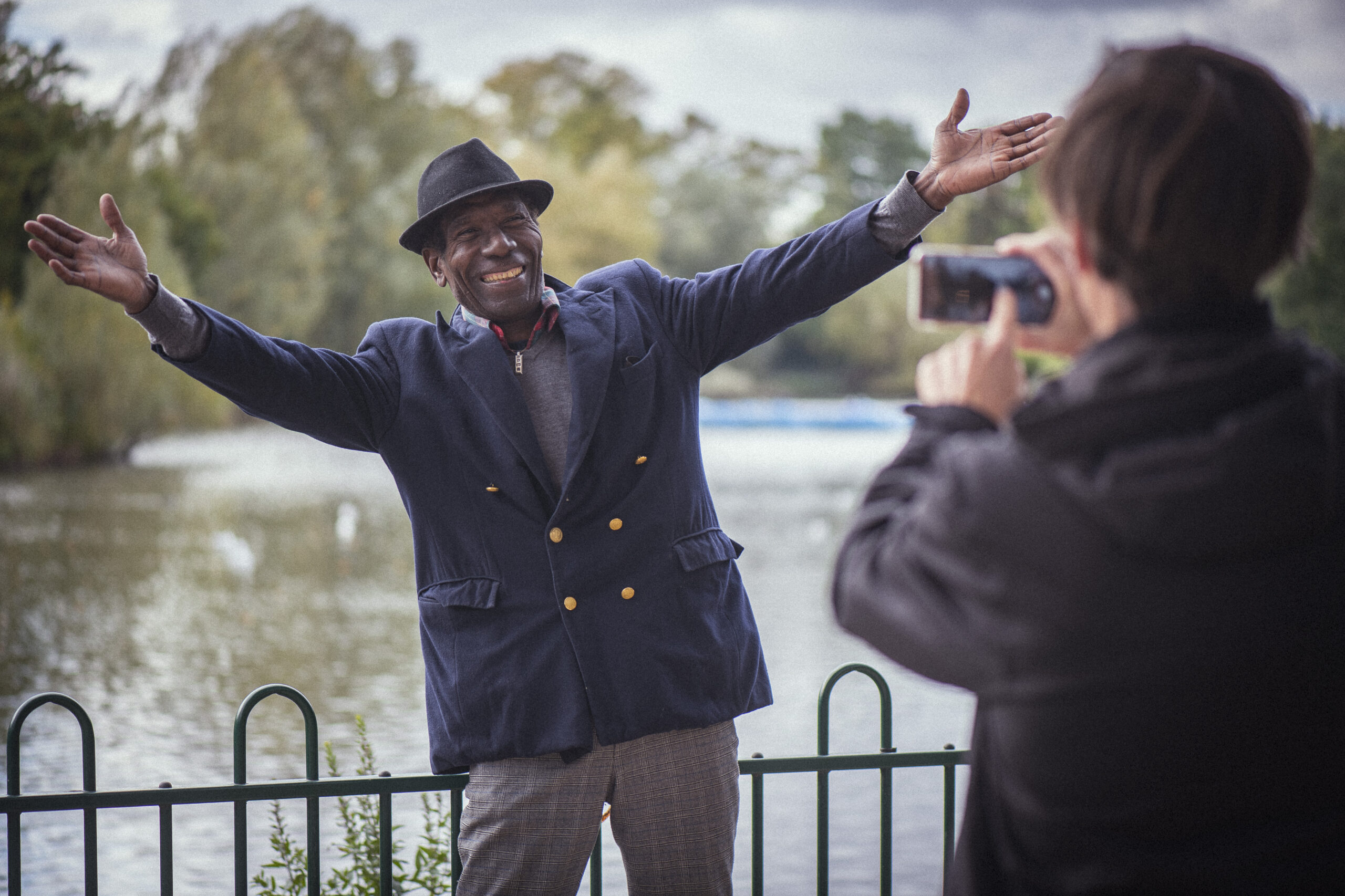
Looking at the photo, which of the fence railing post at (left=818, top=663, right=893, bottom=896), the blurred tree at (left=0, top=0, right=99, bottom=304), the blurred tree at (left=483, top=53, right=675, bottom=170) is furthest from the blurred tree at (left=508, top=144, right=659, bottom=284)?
the fence railing post at (left=818, top=663, right=893, bottom=896)

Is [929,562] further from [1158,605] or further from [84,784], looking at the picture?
[84,784]

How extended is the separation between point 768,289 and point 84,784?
4.81 ft

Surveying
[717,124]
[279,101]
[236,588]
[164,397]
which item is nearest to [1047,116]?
[236,588]

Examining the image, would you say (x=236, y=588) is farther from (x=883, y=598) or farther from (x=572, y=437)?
(x=883, y=598)

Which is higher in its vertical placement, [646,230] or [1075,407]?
[646,230]

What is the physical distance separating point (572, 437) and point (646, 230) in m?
41.9

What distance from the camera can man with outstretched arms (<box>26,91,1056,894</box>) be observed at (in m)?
2.04

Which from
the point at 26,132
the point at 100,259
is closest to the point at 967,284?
the point at 100,259

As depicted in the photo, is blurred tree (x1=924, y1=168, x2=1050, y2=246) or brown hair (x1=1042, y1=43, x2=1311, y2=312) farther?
blurred tree (x1=924, y1=168, x2=1050, y2=246)

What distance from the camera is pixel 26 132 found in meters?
20.0

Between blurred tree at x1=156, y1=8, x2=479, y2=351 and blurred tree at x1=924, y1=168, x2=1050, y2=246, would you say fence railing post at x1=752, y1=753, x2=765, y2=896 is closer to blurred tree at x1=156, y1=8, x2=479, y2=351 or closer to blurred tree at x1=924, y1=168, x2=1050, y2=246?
blurred tree at x1=156, y1=8, x2=479, y2=351

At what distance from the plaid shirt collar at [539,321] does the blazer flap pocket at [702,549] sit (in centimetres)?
43

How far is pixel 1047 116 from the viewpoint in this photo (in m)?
2.09

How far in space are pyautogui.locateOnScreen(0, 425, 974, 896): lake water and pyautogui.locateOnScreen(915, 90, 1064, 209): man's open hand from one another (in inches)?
124
